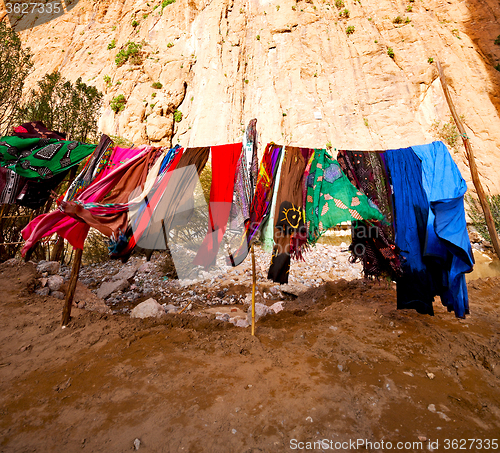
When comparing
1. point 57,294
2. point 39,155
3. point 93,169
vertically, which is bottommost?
point 57,294

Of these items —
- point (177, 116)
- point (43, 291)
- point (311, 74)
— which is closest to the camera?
point (43, 291)

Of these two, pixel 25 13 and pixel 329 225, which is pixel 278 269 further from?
pixel 25 13

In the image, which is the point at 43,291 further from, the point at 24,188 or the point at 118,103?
the point at 118,103

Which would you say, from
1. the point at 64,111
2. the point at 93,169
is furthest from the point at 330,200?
the point at 64,111

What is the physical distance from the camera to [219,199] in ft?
9.42

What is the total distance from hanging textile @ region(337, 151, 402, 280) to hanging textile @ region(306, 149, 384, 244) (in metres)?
0.16

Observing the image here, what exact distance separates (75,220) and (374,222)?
339cm

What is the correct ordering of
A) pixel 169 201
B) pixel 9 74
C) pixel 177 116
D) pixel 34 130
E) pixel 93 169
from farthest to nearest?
pixel 177 116 → pixel 9 74 → pixel 34 130 → pixel 93 169 → pixel 169 201

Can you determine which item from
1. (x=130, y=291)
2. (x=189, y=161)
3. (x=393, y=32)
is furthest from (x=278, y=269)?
(x=393, y=32)

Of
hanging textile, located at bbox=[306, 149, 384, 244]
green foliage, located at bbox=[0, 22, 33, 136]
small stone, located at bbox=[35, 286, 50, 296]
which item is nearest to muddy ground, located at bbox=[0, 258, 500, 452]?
small stone, located at bbox=[35, 286, 50, 296]

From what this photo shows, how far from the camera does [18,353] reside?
2824 mm

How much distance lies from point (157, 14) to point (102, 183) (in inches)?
777

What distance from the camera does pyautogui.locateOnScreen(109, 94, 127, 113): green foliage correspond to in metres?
15.1

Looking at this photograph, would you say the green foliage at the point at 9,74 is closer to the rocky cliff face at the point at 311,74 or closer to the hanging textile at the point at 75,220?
the hanging textile at the point at 75,220
